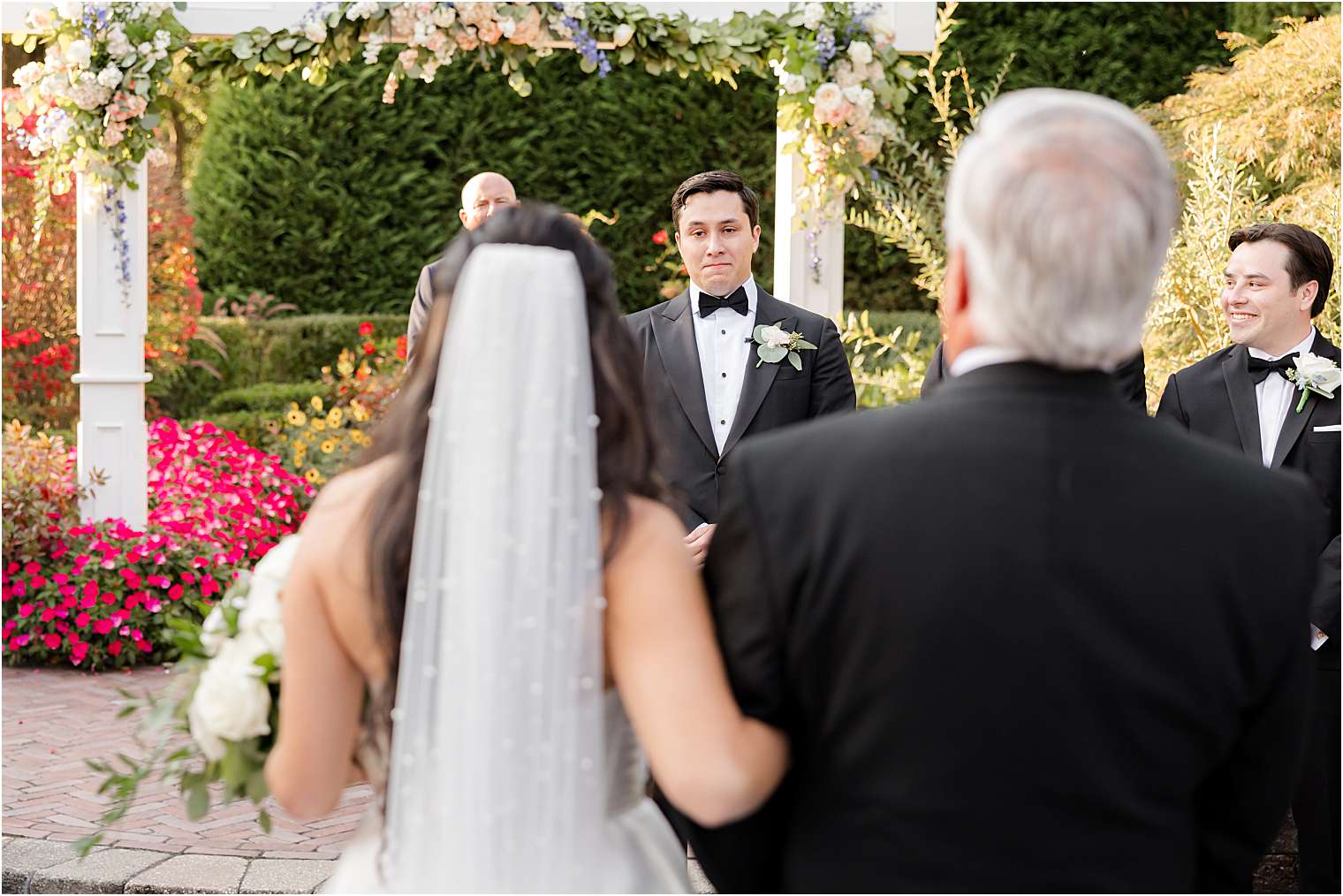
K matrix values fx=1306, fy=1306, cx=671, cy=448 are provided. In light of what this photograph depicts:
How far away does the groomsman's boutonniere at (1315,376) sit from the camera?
149 inches

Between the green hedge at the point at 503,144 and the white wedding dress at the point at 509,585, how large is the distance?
32.9ft

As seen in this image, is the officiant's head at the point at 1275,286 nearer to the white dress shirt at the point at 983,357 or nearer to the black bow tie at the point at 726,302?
the black bow tie at the point at 726,302

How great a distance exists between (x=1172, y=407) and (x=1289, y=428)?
1.20 ft

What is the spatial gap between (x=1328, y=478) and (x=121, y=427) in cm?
550

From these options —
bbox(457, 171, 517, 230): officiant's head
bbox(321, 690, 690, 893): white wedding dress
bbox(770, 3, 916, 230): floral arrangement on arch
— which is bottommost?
bbox(321, 690, 690, 893): white wedding dress

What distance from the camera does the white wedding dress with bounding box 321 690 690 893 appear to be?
1.86m

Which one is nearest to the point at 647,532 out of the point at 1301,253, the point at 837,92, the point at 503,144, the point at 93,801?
the point at 1301,253

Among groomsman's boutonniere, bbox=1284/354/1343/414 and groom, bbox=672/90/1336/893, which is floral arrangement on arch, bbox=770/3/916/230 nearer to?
groomsman's boutonniere, bbox=1284/354/1343/414

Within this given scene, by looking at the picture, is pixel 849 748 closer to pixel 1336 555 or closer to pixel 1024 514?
pixel 1024 514

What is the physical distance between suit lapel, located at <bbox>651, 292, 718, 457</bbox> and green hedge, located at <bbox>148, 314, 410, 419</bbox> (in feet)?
23.2

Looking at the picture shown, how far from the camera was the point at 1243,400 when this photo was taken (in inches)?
156

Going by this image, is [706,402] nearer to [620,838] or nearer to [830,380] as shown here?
[830,380]


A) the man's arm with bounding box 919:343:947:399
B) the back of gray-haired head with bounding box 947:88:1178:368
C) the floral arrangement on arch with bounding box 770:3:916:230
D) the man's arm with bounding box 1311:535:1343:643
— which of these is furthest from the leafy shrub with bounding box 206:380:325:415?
the back of gray-haired head with bounding box 947:88:1178:368

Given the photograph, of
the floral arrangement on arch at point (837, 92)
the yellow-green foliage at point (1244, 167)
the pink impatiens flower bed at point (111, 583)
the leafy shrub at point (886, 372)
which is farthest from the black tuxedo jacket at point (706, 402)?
the pink impatiens flower bed at point (111, 583)
